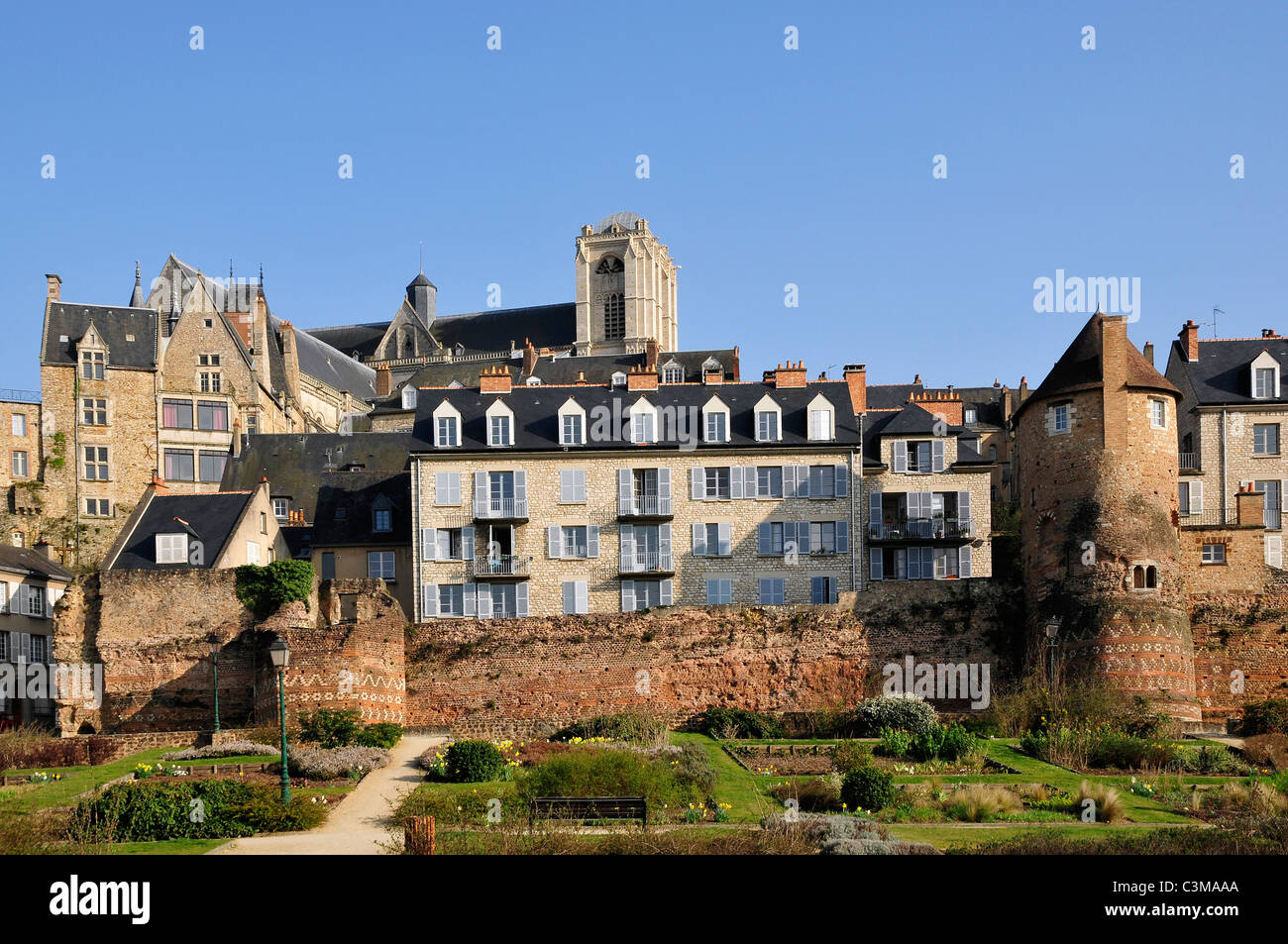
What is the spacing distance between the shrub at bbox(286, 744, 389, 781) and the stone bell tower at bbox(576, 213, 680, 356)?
245 feet

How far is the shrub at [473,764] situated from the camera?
34.6m

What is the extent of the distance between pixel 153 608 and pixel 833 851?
29740 millimetres

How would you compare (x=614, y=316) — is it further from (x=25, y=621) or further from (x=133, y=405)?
(x=25, y=621)

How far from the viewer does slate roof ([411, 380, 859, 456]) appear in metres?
52.1

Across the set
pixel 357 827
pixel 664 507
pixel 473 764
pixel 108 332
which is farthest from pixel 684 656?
pixel 108 332

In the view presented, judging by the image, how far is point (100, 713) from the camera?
46750 millimetres

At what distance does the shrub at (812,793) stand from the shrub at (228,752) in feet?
43.8

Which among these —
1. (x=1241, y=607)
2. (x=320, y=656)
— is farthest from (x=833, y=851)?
(x=1241, y=607)

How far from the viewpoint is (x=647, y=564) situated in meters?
51.0

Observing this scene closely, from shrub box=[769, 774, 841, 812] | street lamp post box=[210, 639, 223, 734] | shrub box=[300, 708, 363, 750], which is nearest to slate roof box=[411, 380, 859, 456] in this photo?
street lamp post box=[210, 639, 223, 734]

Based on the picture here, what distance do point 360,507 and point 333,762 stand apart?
21.1 metres

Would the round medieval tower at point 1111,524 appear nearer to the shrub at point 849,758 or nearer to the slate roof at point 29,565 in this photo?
the shrub at point 849,758
